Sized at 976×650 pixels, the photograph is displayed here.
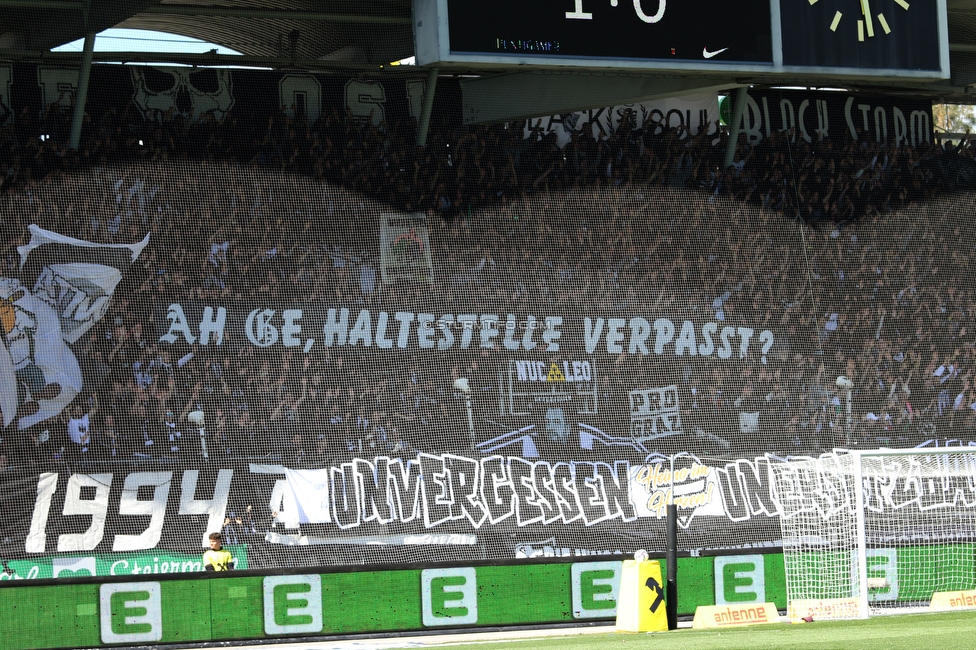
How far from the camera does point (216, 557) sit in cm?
1167

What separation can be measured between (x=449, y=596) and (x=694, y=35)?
5.94 m

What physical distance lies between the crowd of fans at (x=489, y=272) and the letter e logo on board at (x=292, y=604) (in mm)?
2064

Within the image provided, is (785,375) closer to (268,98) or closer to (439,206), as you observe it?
(439,206)

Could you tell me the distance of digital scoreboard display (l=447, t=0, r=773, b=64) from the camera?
38.6 feet

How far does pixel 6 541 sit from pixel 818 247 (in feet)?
31.8

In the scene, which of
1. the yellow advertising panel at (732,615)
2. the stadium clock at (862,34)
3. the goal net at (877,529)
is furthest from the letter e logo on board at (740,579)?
the stadium clock at (862,34)

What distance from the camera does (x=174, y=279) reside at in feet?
42.7

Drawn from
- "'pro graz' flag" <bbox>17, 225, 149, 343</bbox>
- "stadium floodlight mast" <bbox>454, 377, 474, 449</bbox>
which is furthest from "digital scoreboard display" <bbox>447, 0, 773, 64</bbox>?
"'pro graz' flag" <bbox>17, 225, 149, 343</bbox>

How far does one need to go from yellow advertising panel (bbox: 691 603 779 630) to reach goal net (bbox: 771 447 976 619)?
20 cm

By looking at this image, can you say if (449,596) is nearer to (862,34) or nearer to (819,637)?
(819,637)

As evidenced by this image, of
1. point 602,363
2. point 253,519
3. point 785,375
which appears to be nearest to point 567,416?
point 602,363

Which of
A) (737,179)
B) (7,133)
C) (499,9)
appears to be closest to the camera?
(499,9)

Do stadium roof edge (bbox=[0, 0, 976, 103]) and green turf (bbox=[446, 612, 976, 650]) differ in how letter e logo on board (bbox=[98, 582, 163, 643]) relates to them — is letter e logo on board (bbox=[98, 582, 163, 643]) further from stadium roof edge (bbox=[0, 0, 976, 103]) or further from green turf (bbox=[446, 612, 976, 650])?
stadium roof edge (bbox=[0, 0, 976, 103])

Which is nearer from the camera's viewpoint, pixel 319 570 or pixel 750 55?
pixel 319 570
